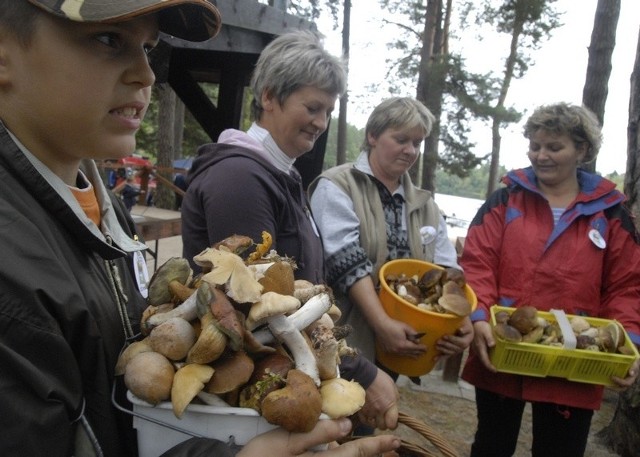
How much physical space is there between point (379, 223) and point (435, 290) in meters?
0.49

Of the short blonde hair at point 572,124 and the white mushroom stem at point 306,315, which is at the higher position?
the short blonde hair at point 572,124

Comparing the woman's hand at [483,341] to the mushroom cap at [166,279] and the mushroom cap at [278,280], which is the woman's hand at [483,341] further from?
the mushroom cap at [166,279]

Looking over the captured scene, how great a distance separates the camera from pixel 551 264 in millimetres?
2715

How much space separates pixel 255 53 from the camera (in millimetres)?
5195

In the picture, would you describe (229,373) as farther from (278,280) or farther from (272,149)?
(272,149)

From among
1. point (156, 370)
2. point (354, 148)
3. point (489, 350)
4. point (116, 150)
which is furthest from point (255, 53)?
point (354, 148)

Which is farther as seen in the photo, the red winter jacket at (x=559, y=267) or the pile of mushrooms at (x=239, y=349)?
the red winter jacket at (x=559, y=267)

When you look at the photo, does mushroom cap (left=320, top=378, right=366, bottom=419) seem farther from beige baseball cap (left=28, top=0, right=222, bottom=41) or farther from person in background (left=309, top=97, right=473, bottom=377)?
person in background (left=309, top=97, right=473, bottom=377)

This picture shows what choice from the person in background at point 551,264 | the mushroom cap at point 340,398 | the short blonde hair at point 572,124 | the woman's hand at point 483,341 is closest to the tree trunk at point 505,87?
the short blonde hair at point 572,124

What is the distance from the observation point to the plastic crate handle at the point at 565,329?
2455mm

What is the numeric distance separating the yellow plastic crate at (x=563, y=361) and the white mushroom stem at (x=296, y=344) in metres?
1.75

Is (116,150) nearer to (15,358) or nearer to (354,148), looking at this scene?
(15,358)

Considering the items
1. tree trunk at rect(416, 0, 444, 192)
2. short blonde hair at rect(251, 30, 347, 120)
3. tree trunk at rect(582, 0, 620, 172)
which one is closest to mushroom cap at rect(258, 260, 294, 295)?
short blonde hair at rect(251, 30, 347, 120)

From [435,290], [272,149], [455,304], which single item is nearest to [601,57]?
[435,290]
